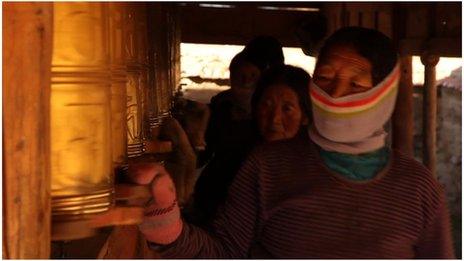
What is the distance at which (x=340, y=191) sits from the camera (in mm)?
1446

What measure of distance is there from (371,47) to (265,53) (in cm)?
138

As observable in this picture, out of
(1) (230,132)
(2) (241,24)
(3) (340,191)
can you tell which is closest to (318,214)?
(3) (340,191)

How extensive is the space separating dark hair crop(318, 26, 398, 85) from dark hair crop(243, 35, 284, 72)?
1295mm

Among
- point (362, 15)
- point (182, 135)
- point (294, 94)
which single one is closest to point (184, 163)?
point (182, 135)

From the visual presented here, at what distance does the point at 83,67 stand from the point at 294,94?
1.05 metres

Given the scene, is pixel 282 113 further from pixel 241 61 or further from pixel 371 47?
pixel 241 61

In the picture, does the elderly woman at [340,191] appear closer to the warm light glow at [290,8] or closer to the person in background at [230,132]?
the person in background at [230,132]

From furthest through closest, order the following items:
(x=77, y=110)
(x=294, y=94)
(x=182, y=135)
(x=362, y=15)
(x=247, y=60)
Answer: (x=362, y=15)
(x=247, y=60)
(x=182, y=135)
(x=294, y=94)
(x=77, y=110)

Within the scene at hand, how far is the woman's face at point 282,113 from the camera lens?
6.77 feet

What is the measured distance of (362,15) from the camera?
11.5 ft

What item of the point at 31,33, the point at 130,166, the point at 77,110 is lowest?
the point at 130,166

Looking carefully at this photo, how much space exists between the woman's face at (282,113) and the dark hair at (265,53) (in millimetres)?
731

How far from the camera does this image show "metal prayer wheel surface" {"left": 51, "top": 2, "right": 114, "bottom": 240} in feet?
3.54

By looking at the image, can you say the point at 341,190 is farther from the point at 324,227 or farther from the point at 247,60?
the point at 247,60
